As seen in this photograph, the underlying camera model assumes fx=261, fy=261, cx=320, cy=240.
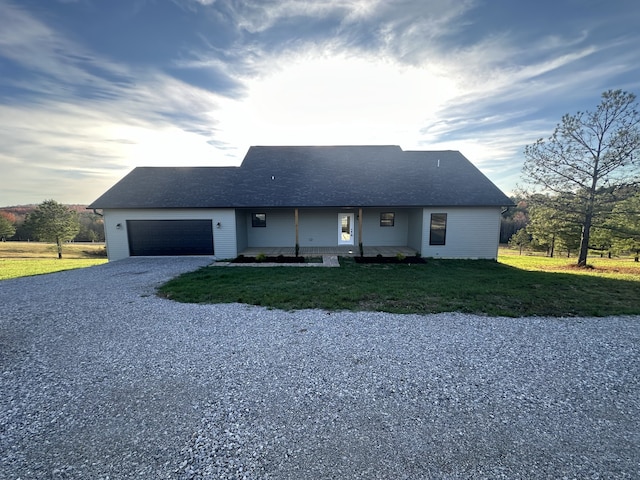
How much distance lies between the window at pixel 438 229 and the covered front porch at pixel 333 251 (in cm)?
116

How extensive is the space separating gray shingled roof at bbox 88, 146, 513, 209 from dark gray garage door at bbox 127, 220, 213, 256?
0.94 m

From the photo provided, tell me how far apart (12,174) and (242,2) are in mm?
15174

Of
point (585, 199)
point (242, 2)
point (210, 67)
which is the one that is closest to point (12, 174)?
point (210, 67)

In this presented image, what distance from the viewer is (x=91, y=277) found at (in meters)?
9.10

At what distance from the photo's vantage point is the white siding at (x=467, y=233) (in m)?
12.5

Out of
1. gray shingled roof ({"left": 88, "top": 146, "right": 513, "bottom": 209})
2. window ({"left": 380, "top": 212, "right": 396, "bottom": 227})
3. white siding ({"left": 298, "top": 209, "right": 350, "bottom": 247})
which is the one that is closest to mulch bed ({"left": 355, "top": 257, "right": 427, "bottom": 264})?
gray shingled roof ({"left": 88, "top": 146, "right": 513, "bottom": 209})

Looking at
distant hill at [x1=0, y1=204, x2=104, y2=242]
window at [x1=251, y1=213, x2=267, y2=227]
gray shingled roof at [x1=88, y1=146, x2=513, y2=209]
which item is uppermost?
gray shingled roof at [x1=88, y1=146, x2=513, y2=209]

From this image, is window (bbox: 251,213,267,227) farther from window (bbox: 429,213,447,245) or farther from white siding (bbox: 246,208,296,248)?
window (bbox: 429,213,447,245)

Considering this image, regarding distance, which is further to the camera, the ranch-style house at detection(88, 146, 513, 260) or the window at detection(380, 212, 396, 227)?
the window at detection(380, 212, 396, 227)

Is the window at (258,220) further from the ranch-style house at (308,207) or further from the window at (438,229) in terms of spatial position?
the window at (438,229)

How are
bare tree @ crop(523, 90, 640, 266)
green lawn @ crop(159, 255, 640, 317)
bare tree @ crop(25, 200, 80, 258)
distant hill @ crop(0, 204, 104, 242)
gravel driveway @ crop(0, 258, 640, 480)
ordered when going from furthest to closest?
1. distant hill @ crop(0, 204, 104, 242)
2. bare tree @ crop(25, 200, 80, 258)
3. bare tree @ crop(523, 90, 640, 266)
4. green lawn @ crop(159, 255, 640, 317)
5. gravel driveway @ crop(0, 258, 640, 480)

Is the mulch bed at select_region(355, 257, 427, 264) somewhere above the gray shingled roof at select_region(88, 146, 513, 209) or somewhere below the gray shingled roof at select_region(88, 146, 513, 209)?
below

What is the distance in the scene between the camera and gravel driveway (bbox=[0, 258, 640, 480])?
87.5 inches

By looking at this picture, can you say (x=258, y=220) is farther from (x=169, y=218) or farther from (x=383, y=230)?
(x=383, y=230)
